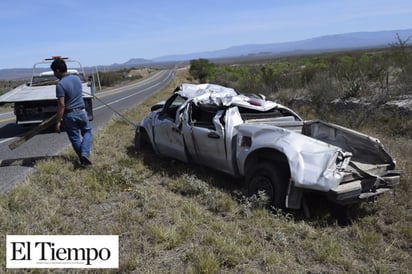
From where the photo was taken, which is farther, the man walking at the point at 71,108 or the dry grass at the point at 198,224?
the man walking at the point at 71,108

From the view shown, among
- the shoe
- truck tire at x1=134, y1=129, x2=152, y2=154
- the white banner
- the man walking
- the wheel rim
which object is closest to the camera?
the white banner

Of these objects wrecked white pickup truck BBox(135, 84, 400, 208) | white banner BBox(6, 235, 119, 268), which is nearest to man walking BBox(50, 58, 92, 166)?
wrecked white pickup truck BBox(135, 84, 400, 208)

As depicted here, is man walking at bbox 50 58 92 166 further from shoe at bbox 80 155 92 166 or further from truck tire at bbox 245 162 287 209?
truck tire at bbox 245 162 287 209

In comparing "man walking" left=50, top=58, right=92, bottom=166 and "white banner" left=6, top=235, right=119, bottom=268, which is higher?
"man walking" left=50, top=58, right=92, bottom=166

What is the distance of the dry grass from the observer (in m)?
3.87

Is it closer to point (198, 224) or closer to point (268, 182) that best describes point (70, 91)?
point (198, 224)

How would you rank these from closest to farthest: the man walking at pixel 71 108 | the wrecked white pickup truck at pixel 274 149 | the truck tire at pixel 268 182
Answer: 1. the wrecked white pickup truck at pixel 274 149
2. the truck tire at pixel 268 182
3. the man walking at pixel 71 108

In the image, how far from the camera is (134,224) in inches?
188

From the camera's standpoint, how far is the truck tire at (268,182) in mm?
4836

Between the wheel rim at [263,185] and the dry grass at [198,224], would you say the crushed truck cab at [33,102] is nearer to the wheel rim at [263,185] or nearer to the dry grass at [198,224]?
the dry grass at [198,224]

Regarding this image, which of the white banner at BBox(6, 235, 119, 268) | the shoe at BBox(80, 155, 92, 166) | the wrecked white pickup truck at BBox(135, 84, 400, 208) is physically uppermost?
the wrecked white pickup truck at BBox(135, 84, 400, 208)

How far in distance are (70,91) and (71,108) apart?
1.00 feet

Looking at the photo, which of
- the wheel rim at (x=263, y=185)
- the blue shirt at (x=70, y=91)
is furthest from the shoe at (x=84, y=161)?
the wheel rim at (x=263, y=185)

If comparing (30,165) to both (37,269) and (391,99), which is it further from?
(391,99)
